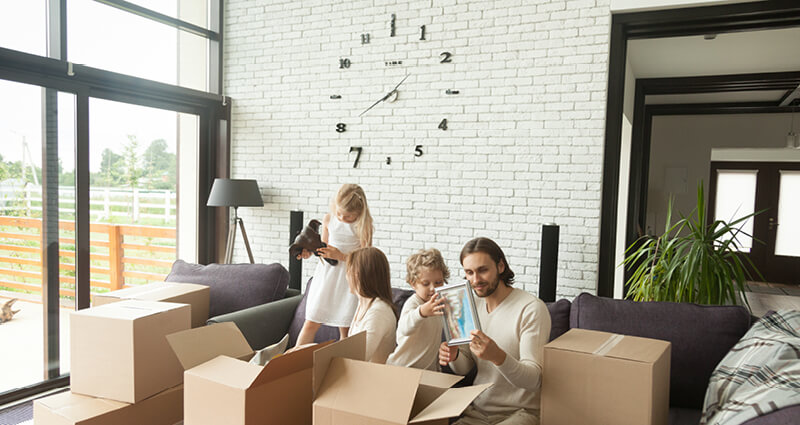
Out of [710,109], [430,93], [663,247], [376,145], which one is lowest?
[663,247]

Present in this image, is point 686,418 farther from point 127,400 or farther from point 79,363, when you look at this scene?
point 79,363

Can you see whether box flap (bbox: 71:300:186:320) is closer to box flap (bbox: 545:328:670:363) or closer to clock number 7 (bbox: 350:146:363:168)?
box flap (bbox: 545:328:670:363)

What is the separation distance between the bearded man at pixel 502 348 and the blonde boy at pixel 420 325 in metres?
0.13

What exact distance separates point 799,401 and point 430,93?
3.30m

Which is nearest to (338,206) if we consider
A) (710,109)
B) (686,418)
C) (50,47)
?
(686,418)

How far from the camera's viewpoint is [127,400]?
5.98 feet

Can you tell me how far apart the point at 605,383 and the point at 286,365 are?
883 mm

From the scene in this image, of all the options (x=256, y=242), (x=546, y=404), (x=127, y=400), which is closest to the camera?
(x=546, y=404)

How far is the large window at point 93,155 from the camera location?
3.24 metres

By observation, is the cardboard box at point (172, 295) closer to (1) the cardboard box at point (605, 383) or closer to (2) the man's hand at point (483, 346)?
(2) the man's hand at point (483, 346)

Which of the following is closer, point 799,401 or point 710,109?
point 799,401

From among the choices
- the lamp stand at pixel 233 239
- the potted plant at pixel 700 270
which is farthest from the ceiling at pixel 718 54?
the lamp stand at pixel 233 239

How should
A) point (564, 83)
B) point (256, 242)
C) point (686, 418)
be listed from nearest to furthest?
point (686, 418)
point (564, 83)
point (256, 242)

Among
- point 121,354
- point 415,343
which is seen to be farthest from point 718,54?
point 121,354
